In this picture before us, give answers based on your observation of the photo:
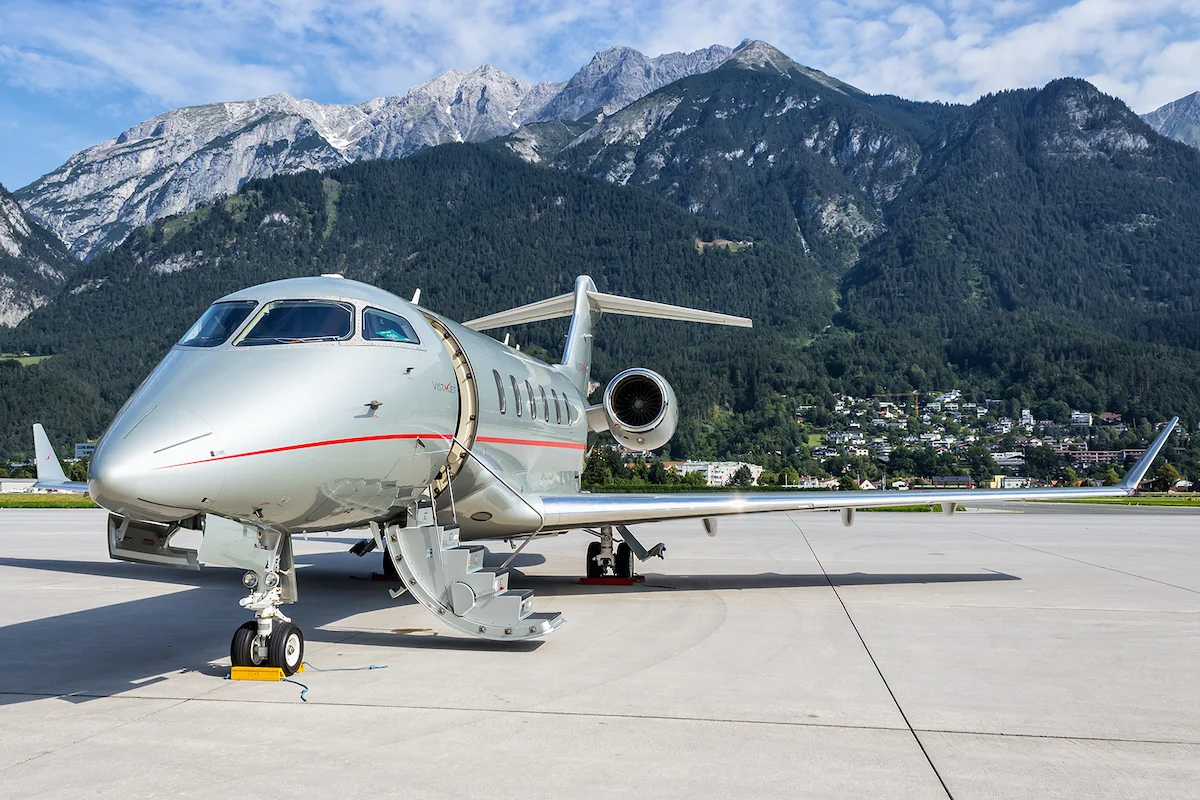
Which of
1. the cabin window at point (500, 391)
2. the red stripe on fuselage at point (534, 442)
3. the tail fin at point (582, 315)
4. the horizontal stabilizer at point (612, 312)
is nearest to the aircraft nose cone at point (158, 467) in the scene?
the red stripe on fuselage at point (534, 442)

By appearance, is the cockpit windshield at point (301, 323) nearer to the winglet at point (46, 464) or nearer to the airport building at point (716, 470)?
the winglet at point (46, 464)

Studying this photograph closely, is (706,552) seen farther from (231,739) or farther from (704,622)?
(231,739)

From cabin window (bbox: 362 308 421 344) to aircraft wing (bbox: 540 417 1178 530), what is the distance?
341 centimetres

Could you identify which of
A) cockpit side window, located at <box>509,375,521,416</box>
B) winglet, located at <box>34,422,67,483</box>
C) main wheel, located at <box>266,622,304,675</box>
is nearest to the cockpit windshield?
main wheel, located at <box>266,622,304,675</box>

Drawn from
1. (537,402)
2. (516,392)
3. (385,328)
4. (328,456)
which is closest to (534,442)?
(537,402)

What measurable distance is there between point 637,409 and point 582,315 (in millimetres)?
3345

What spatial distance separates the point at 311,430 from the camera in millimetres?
7539

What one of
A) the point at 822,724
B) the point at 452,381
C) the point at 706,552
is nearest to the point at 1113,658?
the point at 822,724

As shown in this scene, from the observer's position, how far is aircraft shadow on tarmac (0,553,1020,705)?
823 cm

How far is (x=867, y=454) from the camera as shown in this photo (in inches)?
6216

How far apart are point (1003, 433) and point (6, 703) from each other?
19144 centimetres

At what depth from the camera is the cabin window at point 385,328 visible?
28.3 feet

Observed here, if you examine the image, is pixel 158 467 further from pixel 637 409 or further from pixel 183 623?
pixel 637 409

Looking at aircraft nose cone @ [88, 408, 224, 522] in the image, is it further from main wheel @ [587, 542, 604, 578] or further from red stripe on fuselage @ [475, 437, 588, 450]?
main wheel @ [587, 542, 604, 578]
